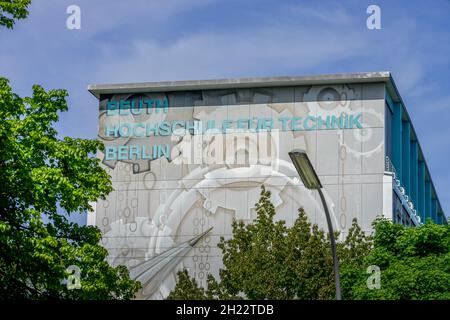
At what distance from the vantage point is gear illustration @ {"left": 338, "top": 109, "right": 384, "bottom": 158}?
76750 millimetres

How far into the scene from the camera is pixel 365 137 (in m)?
77.4

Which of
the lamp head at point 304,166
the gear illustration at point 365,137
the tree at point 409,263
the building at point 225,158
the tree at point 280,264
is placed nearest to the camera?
the lamp head at point 304,166

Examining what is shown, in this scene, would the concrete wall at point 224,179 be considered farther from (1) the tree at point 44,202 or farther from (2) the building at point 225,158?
(1) the tree at point 44,202

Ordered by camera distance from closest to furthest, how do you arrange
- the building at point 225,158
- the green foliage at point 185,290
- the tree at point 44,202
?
the tree at point 44,202 → the green foliage at point 185,290 → the building at point 225,158

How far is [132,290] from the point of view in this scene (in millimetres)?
39125

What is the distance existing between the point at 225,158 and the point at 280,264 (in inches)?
1089

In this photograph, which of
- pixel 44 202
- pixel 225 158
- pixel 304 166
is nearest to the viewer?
pixel 304 166

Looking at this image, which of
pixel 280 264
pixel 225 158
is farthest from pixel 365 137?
A: pixel 280 264

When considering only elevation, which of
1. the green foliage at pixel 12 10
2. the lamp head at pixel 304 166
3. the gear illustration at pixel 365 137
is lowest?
the lamp head at pixel 304 166

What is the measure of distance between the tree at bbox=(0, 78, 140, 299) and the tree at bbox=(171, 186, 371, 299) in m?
15.9

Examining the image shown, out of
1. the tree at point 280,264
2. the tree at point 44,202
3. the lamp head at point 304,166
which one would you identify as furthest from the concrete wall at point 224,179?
the lamp head at point 304,166

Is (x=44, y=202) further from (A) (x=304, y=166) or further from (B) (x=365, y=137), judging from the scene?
(B) (x=365, y=137)

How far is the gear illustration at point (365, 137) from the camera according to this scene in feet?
252

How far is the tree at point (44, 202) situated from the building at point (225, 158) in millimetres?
41056
